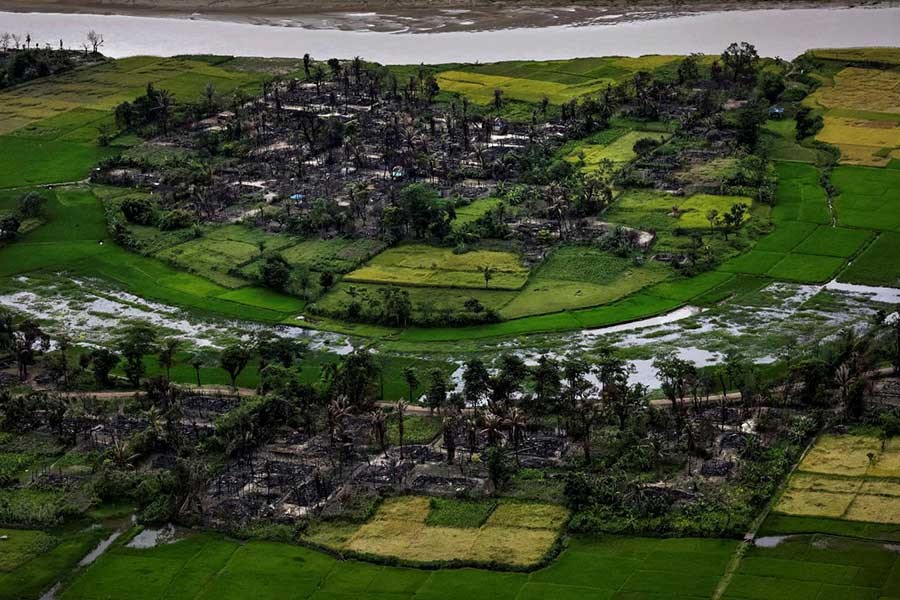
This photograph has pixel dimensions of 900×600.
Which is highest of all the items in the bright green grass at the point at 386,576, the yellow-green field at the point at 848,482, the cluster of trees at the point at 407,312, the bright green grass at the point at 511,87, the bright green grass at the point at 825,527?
the bright green grass at the point at 511,87

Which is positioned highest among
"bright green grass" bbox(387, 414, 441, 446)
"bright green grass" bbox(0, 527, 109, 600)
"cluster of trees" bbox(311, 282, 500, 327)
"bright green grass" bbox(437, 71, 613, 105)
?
"bright green grass" bbox(437, 71, 613, 105)

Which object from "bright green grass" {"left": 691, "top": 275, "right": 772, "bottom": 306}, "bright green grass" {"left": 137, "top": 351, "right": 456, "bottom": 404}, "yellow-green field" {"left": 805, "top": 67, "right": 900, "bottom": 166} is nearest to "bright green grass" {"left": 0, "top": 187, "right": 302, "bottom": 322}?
"bright green grass" {"left": 137, "top": 351, "right": 456, "bottom": 404}

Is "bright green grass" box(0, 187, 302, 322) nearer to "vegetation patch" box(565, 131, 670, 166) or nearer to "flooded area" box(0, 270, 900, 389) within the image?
"flooded area" box(0, 270, 900, 389)

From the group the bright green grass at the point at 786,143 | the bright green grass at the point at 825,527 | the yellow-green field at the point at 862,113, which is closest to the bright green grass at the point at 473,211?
the bright green grass at the point at 786,143

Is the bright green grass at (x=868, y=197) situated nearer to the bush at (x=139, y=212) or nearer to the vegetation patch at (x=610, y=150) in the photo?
the vegetation patch at (x=610, y=150)

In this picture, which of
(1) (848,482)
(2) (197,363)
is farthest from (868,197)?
(2) (197,363)

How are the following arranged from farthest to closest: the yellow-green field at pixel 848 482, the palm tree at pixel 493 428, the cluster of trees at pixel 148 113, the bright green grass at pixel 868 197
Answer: the cluster of trees at pixel 148 113, the bright green grass at pixel 868 197, the palm tree at pixel 493 428, the yellow-green field at pixel 848 482
